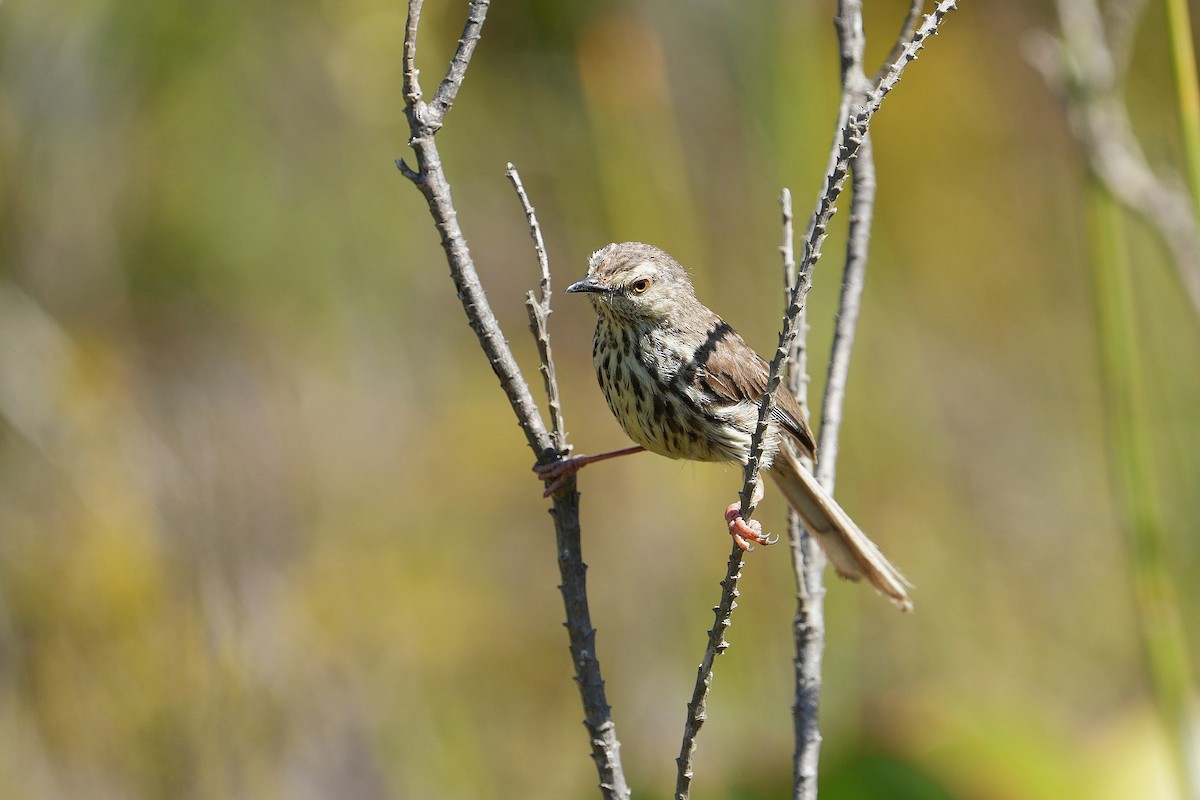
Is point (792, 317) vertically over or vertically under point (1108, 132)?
under

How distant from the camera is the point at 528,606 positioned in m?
7.01

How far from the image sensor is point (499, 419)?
25.2ft

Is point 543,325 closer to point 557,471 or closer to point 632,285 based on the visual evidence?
point 557,471

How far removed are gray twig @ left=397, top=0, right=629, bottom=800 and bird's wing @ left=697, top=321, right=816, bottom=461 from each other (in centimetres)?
103

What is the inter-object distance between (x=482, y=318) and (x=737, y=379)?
47.2 inches

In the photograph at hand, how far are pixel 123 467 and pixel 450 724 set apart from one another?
201 cm

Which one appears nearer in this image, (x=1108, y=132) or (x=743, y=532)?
(x=743, y=532)

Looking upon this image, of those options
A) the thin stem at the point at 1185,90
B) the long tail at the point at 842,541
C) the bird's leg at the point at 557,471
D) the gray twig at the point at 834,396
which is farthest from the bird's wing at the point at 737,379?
the thin stem at the point at 1185,90

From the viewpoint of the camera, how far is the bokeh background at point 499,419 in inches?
166

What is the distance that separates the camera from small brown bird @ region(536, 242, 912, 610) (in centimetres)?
323

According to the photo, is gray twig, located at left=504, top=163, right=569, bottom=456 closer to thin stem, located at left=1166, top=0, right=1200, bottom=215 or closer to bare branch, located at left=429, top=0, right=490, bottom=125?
bare branch, located at left=429, top=0, right=490, bottom=125

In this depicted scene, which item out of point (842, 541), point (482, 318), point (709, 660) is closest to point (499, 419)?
point (842, 541)

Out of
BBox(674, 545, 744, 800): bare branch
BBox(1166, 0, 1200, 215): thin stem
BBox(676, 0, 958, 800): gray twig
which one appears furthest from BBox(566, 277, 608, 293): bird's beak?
BBox(1166, 0, 1200, 215): thin stem

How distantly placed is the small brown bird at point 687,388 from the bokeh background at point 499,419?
438mm
